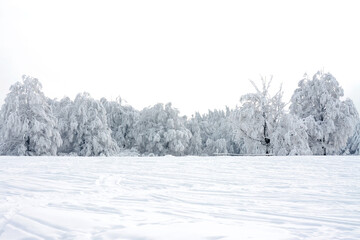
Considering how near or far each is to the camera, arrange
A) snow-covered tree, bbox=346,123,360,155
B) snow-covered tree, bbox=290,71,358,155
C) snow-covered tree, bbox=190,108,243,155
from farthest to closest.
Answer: snow-covered tree, bbox=190,108,243,155 → snow-covered tree, bbox=346,123,360,155 → snow-covered tree, bbox=290,71,358,155

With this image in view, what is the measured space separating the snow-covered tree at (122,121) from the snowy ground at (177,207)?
23992 mm

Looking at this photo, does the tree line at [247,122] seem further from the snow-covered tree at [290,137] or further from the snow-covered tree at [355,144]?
the snow-covered tree at [355,144]

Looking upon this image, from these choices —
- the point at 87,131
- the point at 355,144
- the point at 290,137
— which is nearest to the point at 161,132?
the point at 87,131

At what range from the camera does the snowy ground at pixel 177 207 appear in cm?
219

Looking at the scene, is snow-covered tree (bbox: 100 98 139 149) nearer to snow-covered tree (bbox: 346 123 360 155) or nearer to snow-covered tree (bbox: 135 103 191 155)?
snow-covered tree (bbox: 135 103 191 155)

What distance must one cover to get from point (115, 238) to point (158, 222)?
0.44m

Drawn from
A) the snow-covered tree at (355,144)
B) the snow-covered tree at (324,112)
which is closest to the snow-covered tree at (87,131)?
the snow-covered tree at (324,112)

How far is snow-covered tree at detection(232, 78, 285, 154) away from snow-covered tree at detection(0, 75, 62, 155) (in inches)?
450

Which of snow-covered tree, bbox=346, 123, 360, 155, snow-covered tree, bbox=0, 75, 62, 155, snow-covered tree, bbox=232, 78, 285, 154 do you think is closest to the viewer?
snow-covered tree, bbox=232, 78, 285, 154

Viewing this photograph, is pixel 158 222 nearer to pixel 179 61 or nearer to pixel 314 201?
pixel 314 201

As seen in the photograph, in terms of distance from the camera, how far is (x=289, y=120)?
17938mm

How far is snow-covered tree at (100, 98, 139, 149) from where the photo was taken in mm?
28891

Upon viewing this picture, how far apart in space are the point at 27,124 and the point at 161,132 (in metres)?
10.5

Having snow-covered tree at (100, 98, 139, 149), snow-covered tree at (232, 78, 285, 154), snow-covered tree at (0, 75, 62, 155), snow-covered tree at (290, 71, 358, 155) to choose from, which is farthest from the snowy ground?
snow-covered tree at (100, 98, 139, 149)
